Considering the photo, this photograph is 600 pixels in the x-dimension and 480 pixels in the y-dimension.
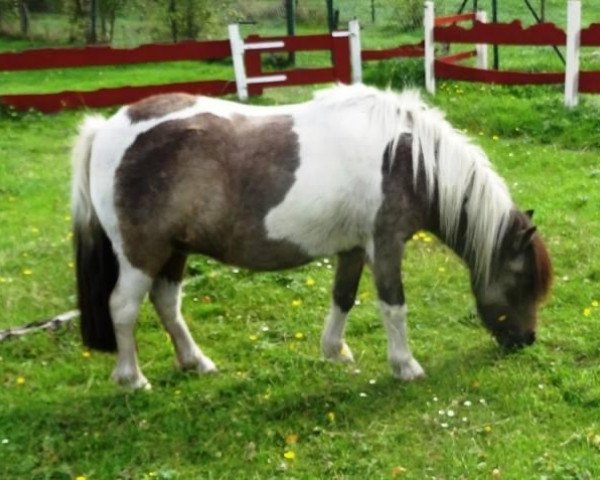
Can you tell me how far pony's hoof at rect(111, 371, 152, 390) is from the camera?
4926mm

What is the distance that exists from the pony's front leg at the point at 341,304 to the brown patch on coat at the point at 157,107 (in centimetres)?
120

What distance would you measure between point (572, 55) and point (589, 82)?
0.38 m

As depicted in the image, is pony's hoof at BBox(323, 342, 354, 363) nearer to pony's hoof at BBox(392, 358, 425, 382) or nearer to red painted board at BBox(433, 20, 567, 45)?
pony's hoof at BBox(392, 358, 425, 382)

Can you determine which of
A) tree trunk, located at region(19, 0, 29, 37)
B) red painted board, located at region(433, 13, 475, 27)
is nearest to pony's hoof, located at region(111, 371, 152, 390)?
red painted board, located at region(433, 13, 475, 27)

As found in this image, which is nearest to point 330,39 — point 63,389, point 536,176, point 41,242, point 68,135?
point 68,135

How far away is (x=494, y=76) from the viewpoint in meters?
12.5

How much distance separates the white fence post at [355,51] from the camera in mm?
13797

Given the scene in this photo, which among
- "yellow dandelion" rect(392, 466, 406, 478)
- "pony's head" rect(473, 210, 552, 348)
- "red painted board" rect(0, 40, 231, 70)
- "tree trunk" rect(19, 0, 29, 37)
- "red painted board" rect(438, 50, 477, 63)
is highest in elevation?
"tree trunk" rect(19, 0, 29, 37)

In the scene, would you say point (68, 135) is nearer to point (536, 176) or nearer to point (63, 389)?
point (536, 176)

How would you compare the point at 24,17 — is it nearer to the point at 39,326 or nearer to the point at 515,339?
the point at 39,326

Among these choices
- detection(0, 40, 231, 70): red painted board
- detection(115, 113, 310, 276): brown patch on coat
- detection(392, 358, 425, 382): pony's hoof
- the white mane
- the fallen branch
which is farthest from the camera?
detection(0, 40, 231, 70): red painted board

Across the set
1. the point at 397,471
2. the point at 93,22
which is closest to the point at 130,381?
the point at 397,471

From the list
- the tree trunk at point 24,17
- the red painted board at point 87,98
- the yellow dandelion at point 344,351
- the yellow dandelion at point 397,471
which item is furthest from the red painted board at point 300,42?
the tree trunk at point 24,17

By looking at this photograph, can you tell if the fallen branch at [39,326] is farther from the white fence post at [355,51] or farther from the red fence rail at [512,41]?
the white fence post at [355,51]
